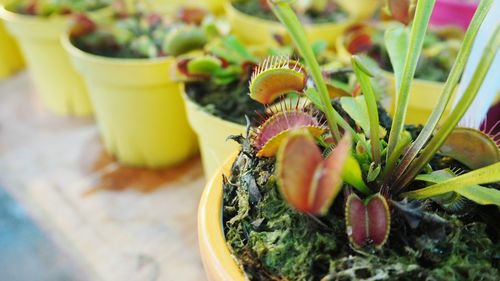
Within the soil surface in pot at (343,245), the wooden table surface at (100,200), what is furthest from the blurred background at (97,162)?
the soil surface in pot at (343,245)

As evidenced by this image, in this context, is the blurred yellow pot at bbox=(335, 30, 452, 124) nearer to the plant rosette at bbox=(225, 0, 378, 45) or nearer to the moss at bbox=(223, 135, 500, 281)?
the plant rosette at bbox=(225, 0, 378, 45)

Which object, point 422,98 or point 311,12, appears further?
point 311,12

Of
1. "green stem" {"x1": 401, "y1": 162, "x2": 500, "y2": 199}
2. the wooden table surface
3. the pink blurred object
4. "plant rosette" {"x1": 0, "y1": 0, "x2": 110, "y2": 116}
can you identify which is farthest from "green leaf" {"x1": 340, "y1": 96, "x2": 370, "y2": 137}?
"plant rosette" {"x1": 0, "y1": 0, "x2": 110, "y2": 116}

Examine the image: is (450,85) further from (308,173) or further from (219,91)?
(219,91)

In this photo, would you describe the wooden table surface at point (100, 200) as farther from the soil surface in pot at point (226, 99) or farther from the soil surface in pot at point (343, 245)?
the soil surface in pot at point (343, 245)

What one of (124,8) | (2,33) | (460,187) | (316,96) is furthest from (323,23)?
(2,33)

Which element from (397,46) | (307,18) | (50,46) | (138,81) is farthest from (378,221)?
(50,46)

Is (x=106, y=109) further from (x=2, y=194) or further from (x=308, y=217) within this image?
(x=308, y=217)
